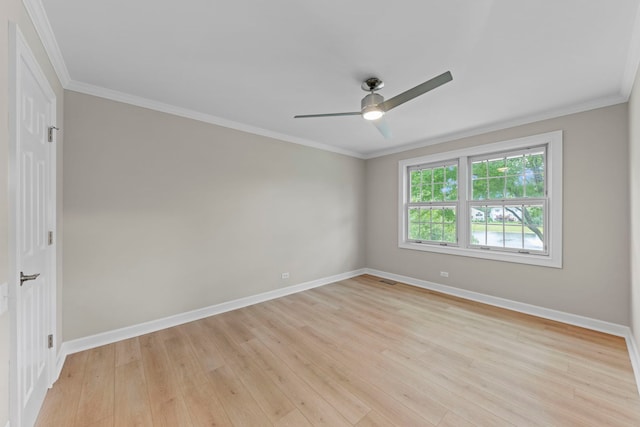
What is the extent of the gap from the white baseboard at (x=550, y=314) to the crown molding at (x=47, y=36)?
4792 millimetres

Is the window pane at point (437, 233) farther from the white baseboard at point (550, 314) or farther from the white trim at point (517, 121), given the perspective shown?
the white trim at point (517, 121)

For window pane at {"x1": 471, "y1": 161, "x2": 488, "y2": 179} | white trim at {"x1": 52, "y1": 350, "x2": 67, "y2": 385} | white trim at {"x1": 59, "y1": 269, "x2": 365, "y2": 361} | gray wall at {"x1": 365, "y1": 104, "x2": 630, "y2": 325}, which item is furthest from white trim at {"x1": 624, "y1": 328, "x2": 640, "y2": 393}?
white trim at {"x1": 52, "y1": 350, "x2": 67, "y2": 385}

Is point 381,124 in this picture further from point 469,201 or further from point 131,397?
point 131,397

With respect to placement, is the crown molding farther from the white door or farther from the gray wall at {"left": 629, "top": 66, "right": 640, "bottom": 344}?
the gray wall at {"left": 629, "top": 66, "right": 640, "bottom": 344}

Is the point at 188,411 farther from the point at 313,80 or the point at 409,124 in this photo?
the point at 409,124

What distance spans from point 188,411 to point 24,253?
1.39m

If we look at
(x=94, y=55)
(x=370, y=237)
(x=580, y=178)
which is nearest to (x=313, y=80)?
(x=94, y=55)

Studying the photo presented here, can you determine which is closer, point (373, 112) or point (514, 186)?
point (373, 112)

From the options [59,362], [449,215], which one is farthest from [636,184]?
[59,362]

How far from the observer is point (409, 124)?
348 cm

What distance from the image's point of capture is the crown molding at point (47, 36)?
150 cm

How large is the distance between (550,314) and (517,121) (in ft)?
8.04

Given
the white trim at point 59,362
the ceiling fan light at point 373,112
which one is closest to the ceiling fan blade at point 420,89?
the ceiling fan light at point 373,112

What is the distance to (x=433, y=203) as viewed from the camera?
14.3ft
